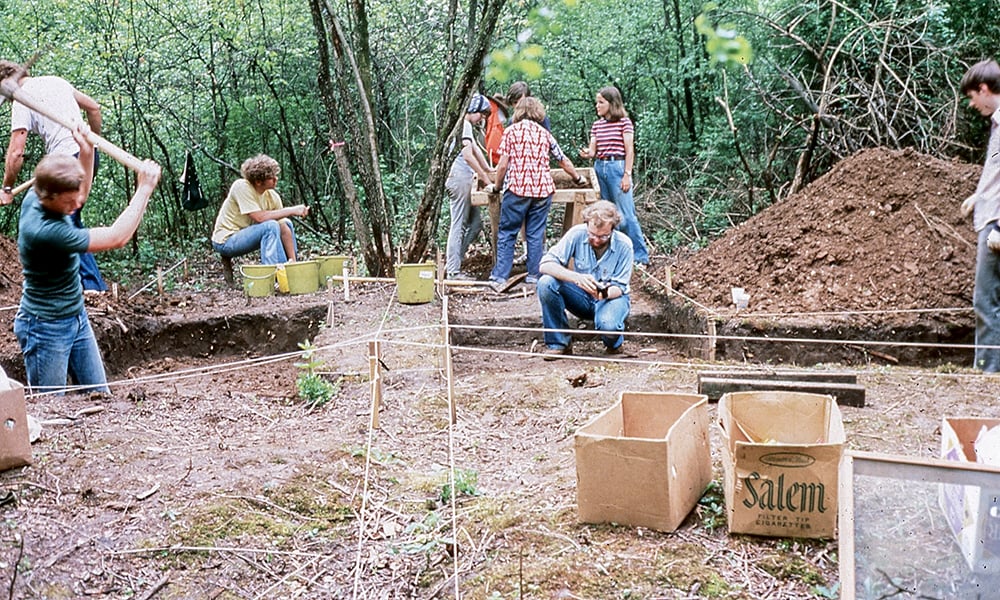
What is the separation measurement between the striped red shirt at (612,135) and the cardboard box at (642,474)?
542cm

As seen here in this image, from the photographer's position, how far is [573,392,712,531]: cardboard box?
2.84 m

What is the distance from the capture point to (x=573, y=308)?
20.4ft

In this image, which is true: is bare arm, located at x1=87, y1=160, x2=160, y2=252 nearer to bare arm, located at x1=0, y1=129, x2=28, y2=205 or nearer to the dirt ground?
the dirt ground

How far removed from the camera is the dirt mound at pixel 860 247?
21.7 feet

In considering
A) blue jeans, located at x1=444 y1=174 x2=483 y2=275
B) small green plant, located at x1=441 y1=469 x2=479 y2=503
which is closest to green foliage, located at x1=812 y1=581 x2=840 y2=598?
small green plant, located at x1=441 y1=469 x2=479 y2=503

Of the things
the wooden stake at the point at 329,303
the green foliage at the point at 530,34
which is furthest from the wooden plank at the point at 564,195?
the green foliage at the point at 530,34

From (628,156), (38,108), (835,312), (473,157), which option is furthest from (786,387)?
(473,157)

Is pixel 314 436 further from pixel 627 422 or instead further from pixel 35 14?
pixel 35 14

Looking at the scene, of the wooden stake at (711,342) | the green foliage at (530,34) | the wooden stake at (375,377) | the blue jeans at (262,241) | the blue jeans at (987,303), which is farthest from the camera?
the green foliage at (530,34)

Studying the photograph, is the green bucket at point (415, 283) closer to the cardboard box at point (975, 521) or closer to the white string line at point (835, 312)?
the white string line at point (835, 312)

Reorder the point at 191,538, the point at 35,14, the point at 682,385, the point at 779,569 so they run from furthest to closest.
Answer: the point at 35,14, the point at 682,385, the point at 191,538, the point at 779,569

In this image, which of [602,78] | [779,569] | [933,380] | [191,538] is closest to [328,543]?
[191,538]

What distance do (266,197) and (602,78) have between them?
7308 millimetres

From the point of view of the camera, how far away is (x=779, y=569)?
8.74 feet
